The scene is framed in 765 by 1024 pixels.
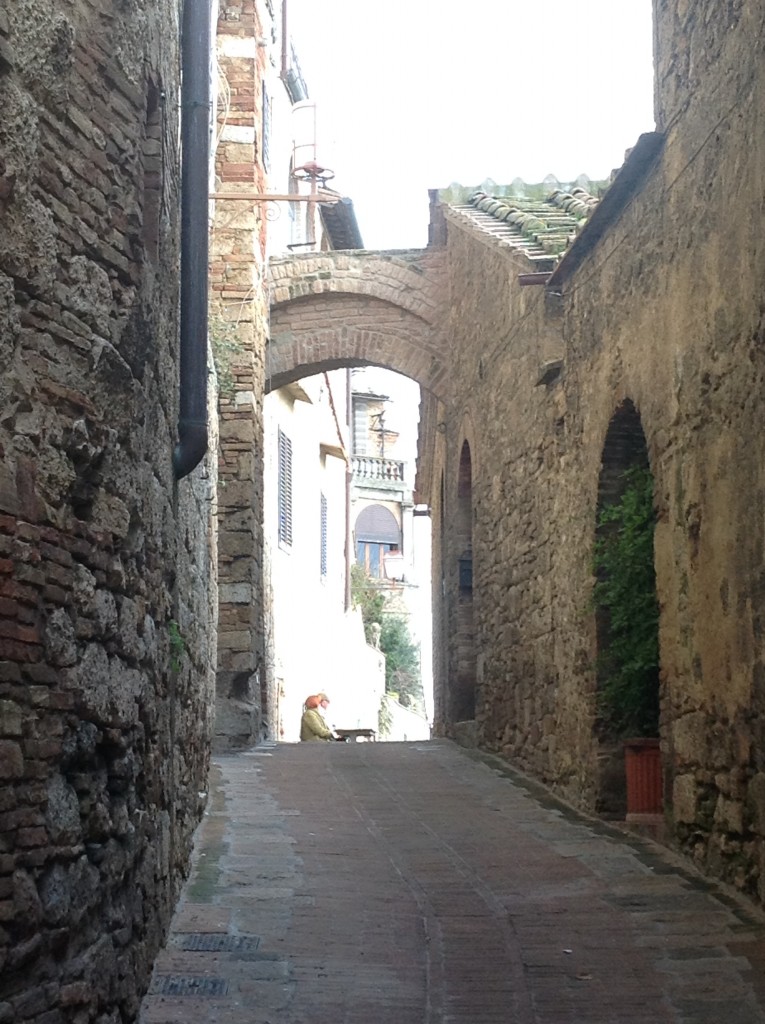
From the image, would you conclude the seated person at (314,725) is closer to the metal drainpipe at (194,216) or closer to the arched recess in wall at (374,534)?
the metal drainpipe at (194,216)

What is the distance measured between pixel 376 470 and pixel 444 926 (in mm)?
44203

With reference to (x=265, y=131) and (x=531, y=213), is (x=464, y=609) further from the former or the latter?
(x=265, y=131)

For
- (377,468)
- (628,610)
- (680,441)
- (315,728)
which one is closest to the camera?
(680,441)

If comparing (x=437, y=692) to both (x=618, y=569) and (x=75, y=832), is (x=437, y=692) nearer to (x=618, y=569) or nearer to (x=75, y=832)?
(x=618, y=569)

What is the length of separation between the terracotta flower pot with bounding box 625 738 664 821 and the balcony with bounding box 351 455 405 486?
4075cm

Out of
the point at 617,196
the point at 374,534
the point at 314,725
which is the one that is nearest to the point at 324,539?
the point at 314,725

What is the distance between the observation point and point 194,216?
20.7 ft

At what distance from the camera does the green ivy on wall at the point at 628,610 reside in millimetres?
8602

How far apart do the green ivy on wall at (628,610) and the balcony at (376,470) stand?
132 feet

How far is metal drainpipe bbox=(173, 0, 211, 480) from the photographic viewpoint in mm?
6188

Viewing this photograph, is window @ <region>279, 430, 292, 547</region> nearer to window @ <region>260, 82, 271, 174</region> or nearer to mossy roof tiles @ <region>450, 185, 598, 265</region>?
window @ <region>260, 82, 271, 174</region>

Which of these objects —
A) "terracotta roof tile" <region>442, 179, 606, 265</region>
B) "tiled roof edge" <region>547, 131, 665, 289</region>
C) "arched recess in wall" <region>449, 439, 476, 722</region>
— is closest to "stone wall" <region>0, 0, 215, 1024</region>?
"tiled roof edge" <region>547, 131, 665, 289</region>

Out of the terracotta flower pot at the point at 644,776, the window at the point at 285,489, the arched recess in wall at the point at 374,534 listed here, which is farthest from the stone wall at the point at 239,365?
the arched recess in wall at the point at 374,534

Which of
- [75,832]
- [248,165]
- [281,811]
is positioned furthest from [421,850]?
[248,165]
